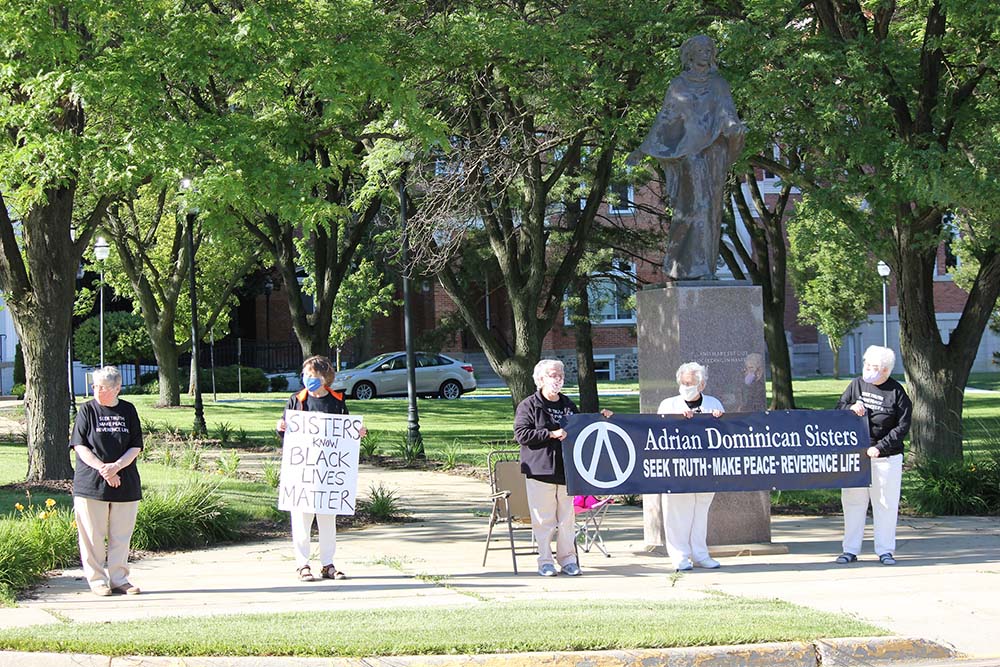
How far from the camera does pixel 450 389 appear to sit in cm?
3741

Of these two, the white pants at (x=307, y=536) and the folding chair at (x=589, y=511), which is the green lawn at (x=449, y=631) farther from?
the folding chair at (x=589, y=511)

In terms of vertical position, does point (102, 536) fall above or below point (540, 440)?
below

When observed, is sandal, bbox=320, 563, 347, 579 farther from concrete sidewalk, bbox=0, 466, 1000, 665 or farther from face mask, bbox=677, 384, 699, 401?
face mask, bbox=677, 384, 699, 401

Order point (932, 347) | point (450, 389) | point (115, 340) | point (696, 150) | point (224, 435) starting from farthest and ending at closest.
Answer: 1. point (115, 340)
2. point (450, 389)
3. point (224, 435)
4. point (932, 347)
5. point (696, 150)

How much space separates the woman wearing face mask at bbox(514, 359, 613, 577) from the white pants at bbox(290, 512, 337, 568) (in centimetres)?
168

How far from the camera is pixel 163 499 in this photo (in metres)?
12.0

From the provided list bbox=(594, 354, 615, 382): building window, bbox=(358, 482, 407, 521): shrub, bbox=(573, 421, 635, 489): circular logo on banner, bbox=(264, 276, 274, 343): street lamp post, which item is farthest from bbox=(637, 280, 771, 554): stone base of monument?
bbox=(264, 276, 274, 343): street lamp post

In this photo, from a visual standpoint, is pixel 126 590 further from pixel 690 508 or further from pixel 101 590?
pixel 690 508

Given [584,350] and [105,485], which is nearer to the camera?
[105,485]

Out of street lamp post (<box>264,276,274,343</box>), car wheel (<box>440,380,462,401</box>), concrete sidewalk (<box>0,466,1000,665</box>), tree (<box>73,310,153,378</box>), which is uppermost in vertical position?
street lamp post (<box>264,276,274,343</box>)

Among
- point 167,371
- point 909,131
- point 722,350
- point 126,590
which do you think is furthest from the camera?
point 167,371

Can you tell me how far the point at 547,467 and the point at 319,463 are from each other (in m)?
1.89

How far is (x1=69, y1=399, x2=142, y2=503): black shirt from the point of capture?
922 cm

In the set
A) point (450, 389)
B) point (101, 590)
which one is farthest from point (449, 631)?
point (450, 389)
